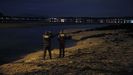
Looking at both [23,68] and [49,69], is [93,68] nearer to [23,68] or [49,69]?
[49,69]

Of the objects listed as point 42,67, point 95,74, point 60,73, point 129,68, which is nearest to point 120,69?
point 129,68

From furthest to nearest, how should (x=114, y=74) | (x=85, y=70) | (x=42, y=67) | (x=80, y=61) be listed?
1. (x=80, y=61)
2. (x=42, y=67)
3. (x=85, y=70)
4. (x=114, y=74)

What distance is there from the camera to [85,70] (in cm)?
2000

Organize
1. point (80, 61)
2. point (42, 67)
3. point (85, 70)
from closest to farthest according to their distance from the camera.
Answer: point (85, 70)
point (42, 67)
point (80, 61)

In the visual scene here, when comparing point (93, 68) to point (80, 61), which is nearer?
point (93, 68)

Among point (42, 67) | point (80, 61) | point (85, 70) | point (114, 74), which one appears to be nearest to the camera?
point (114, 74)

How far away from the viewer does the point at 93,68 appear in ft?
67.2

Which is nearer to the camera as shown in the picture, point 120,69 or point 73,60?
point 120,69

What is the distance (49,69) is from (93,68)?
107 inches

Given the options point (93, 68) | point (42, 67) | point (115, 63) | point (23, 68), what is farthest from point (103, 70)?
point (23, 68)

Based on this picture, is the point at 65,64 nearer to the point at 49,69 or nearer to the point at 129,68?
the point at 49,69

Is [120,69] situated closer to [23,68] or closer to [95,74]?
[95,74]

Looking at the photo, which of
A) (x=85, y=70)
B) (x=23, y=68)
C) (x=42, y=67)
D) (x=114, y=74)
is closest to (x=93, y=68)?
(x=85, y=70)

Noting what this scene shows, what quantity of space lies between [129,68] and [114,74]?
1971mm
